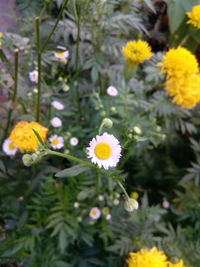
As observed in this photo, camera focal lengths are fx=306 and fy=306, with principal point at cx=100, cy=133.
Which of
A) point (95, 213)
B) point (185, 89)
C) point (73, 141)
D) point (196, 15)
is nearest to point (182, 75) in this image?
point (185, 89)

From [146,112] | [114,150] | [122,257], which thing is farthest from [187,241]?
[114,150]

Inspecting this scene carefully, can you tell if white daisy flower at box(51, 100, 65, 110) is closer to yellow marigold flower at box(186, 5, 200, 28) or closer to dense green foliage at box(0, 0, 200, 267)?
dense green foliage at box(0, 0, 200, 267)

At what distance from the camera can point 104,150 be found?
0.63 m

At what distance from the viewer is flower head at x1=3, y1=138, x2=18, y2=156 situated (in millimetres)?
929

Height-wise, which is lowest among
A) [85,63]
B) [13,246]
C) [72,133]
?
[13,246]

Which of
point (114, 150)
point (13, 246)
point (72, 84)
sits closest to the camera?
point (114, 150)

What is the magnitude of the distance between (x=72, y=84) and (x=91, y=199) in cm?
43

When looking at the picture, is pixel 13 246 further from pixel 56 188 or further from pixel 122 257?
pixel 122 257

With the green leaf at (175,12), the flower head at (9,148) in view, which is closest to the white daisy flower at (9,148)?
the flower head at (9,148)

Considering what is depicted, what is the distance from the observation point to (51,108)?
1070 mm

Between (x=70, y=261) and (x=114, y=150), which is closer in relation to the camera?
→ (x=114, y=150)

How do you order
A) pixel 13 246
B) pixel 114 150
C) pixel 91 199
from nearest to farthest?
1. pixel 114 150
2. pixel 13 246
3. pixel 91 199

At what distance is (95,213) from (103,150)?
1.41ft

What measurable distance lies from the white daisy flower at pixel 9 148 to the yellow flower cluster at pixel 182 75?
542mm
